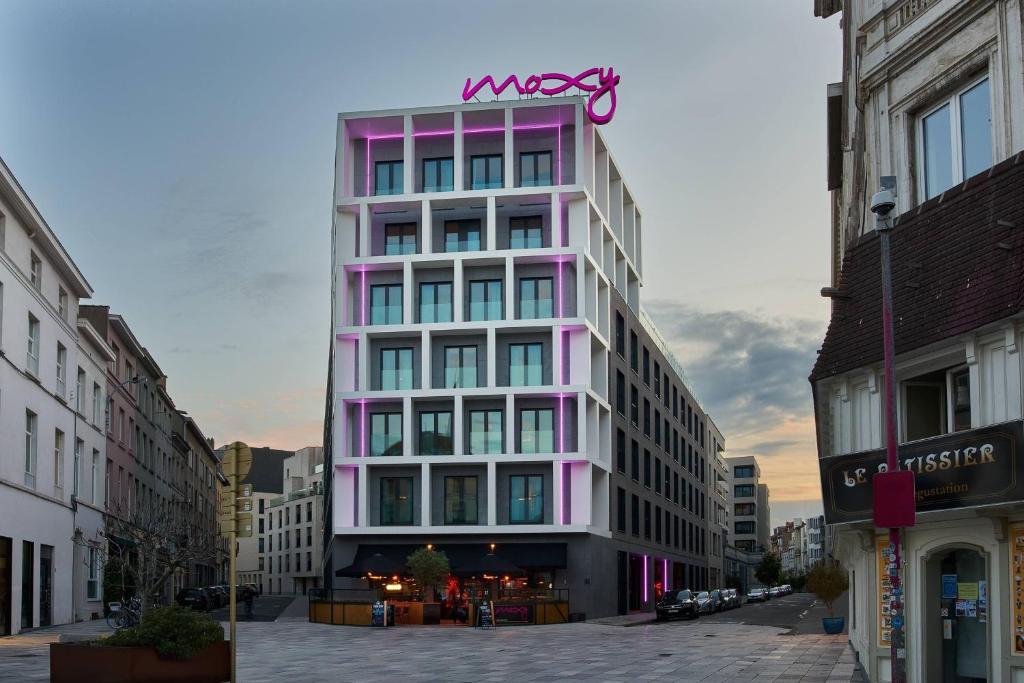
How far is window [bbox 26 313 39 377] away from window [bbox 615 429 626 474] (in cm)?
3138

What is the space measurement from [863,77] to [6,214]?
97.7ft

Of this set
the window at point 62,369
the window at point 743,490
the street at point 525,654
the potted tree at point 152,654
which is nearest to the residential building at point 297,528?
the window at point 62,369

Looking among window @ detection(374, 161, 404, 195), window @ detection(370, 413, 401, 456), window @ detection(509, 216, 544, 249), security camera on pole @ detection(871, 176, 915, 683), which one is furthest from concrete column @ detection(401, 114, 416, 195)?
security camera on pole @ detection(871, 176, 915, 683)

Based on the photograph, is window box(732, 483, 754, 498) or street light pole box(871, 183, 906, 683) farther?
window box(732, 483, 754, 498)

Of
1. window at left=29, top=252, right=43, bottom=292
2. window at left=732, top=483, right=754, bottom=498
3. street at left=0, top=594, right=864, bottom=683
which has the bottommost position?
street at left=0, top=594, right=864, bottom=683

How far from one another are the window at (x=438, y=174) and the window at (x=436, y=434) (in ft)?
36.4

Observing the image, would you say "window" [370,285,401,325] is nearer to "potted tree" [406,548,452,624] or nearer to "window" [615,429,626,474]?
"potted tree" [406,548,452,624]

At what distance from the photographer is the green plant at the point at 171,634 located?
1978 centimetres

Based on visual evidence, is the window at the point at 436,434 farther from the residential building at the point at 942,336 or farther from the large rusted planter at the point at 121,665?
the residential building at the point at 942,336

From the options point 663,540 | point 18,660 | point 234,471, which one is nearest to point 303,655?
point 18,660

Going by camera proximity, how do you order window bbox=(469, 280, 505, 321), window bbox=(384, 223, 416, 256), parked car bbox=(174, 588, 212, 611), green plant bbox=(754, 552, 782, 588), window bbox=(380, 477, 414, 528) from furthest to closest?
green plant bbox=(754, 552, 782, 588)
parked car bbox=(174, 588, 212, 611)
window bbox=(384, 223, 416, 256)
window bbox=(469, 280, 505, 321)
window bbox=(380, 477, 414, 528)

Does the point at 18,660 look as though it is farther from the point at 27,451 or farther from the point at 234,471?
the point at 27,451

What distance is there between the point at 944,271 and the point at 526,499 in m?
39.7

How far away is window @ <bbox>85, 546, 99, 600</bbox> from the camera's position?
172ft
